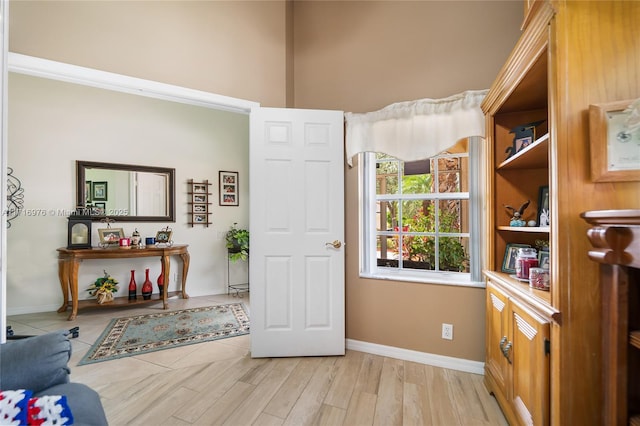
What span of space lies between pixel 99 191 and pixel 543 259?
4.91 m

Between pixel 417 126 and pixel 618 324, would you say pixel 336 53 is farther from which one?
pixel 618 324

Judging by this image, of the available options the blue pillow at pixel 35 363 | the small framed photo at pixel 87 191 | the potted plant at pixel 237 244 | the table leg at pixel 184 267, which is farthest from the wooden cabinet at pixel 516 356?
the small framed photo at pixel 87 191

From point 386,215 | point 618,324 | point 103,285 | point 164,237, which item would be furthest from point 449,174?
point 103,285

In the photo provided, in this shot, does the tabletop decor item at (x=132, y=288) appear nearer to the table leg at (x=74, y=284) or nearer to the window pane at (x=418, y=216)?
the table leg at (x=74, y=284)

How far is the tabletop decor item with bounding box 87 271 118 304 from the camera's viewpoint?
3.65 meters

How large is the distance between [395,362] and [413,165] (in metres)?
1.68

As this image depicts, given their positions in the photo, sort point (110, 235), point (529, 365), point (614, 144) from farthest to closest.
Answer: point (110, 235) < point (529, 365) < point (614, 144)

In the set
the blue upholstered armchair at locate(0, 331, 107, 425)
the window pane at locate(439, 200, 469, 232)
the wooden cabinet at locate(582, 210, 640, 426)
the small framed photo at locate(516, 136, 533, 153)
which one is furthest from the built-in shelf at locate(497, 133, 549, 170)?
the blue upholstered armchair at locate(0, 331, 107, 425)

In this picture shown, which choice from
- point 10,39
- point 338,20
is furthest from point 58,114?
point 338,20

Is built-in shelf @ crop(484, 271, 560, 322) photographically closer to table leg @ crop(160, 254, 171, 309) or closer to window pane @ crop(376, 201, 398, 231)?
window pane @ crop(376, 201, 398, 231)

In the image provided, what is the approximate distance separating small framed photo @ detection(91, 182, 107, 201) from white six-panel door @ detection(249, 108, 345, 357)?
9.32 ft

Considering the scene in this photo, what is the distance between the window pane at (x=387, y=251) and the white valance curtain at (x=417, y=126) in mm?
751

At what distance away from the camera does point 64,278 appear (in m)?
3.55

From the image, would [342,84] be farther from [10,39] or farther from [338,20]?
[10,39]
